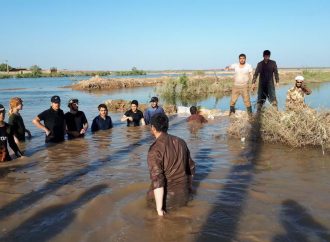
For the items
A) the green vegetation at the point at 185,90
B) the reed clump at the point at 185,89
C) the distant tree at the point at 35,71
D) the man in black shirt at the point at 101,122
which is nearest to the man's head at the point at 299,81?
the man in black shirt at the point at 101,122

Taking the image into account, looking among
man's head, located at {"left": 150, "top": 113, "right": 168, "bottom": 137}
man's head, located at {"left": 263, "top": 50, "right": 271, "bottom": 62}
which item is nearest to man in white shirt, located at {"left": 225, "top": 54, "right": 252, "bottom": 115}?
man's head, located at {"left": 263, "top": 50, "right": 271, "bottom": 62}

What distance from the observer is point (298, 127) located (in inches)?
327

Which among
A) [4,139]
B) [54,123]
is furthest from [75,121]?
[4,139]

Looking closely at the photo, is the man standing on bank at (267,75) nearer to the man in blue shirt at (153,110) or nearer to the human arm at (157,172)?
the man in blue shirt at (153,110)

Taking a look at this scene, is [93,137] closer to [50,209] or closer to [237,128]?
[237,128]

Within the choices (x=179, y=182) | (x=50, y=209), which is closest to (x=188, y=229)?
(x=179, y=182)

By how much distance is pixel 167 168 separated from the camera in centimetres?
473

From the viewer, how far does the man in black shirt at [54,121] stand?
930cm

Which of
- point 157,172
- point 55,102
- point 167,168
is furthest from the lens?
point 55,102

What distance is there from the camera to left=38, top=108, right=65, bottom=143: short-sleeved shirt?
→ 935 centimetres

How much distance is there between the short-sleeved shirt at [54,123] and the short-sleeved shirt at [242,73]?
4886mm

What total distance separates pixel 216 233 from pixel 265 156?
153 inches

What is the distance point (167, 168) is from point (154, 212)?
640mm

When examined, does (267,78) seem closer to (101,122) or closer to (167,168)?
(101,122)
